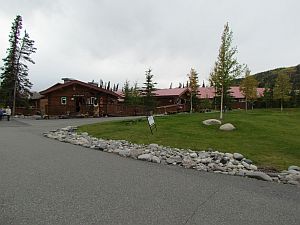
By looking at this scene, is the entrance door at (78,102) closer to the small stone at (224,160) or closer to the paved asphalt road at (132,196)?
the paved asphalt road at (132,196)

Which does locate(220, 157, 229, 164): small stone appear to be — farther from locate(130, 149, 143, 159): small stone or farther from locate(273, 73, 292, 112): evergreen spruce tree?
locate(273, 73, 292, 112): evergreen spruce tree

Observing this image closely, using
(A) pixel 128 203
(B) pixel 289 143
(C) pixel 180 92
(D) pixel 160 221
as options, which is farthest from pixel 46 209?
(C) pixel 180 92

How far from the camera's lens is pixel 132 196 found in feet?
21.5

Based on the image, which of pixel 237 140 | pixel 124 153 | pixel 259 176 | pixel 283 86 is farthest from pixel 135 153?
pixel 283 86

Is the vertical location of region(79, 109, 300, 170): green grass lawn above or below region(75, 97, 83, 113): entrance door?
below

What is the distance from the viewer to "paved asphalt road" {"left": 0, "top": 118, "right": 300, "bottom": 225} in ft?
17.4

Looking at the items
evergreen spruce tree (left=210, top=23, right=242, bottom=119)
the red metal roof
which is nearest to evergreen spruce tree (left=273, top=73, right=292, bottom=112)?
the red metal roof

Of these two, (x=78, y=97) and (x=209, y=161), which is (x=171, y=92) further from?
(x=209, y=161)

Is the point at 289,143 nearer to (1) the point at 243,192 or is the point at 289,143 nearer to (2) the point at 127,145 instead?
(2) the point at 127,145

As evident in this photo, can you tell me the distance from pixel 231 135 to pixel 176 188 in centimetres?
1039

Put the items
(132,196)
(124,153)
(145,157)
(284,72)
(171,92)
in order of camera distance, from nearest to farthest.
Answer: (132,196) → (145,157) → (124,153) → (284,72) → (171,92)

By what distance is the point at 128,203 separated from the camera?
609cm

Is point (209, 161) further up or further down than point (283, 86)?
further down

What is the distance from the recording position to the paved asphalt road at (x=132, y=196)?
531 centimetres
